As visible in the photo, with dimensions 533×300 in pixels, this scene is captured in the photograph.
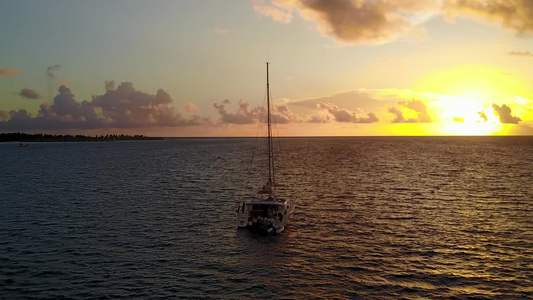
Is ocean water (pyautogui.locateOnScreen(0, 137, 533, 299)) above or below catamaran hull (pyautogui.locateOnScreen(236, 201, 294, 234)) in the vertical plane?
below

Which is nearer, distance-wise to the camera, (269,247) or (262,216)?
(269,247)

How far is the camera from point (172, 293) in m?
28.7

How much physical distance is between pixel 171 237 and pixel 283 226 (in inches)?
511

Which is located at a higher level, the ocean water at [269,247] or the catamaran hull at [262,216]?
the catamaran hull at [262,216]

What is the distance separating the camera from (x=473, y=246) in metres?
39.8

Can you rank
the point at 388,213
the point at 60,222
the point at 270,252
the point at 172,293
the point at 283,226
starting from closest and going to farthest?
the point at 172,293
the point at 270,252
the point at 283,226
the point at 60,222
the point at 388,213

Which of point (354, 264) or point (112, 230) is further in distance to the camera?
point (112, 230)

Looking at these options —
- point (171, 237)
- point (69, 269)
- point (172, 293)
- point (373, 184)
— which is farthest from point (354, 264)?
point (373, 184)

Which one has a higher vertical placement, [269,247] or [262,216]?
[262,216]

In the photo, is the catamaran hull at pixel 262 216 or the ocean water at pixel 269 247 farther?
the catamaran hull at pixel 262 216

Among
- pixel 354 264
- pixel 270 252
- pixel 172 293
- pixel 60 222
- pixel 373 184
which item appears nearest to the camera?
pixel 172 293

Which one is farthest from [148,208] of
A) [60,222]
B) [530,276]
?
[530,276]

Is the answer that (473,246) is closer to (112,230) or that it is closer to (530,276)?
(530,276)

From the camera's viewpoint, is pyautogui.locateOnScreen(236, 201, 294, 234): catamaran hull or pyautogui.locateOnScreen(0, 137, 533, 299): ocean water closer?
pyautogui.locateOnScreen(0, 137, 533, 299): ocean water
